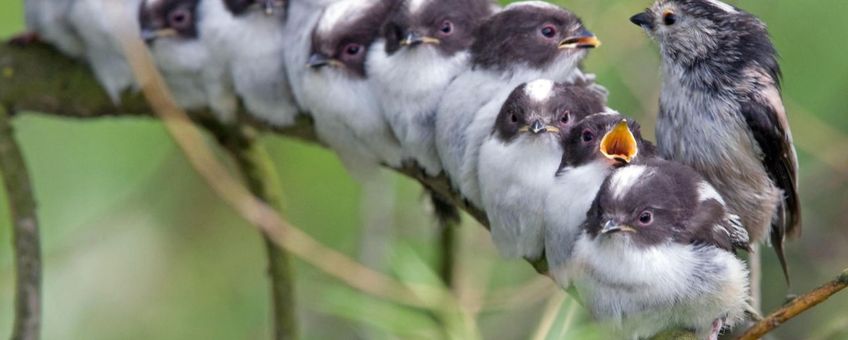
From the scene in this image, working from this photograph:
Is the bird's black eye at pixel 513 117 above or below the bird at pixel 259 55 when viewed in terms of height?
above

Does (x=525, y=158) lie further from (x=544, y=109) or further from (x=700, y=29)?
(x=700, y=29)

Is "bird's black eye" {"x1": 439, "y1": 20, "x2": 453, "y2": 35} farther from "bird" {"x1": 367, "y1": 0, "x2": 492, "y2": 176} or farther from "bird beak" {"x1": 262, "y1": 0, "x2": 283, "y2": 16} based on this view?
"bird beak" {"x1": 262, "y1": 0, "x2": 283, "y2": 16}

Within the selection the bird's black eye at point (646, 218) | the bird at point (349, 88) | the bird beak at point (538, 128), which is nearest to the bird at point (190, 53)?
the bird at point (349, 88)

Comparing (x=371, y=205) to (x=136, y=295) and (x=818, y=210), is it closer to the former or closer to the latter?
(x=818, y=210)

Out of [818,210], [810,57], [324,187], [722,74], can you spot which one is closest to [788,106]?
[810,57]

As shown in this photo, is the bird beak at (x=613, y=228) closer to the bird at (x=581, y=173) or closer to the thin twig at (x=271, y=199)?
the bird at (x=581, y=173)

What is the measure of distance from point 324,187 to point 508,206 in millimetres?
2502

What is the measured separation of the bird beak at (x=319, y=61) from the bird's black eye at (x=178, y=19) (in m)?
0.55

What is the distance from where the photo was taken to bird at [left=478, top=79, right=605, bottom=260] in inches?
104

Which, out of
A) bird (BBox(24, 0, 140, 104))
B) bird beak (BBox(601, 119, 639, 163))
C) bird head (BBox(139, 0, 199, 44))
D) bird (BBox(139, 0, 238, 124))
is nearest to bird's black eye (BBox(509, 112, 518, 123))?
bird beak (BBox(601, 119, 639, 163))

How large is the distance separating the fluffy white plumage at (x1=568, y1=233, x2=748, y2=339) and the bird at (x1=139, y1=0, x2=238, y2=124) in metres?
1.57

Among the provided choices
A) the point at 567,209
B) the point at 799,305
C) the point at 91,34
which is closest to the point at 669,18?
the point at 567,209

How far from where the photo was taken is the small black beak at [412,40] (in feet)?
10.2

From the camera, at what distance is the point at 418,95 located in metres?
3.07
